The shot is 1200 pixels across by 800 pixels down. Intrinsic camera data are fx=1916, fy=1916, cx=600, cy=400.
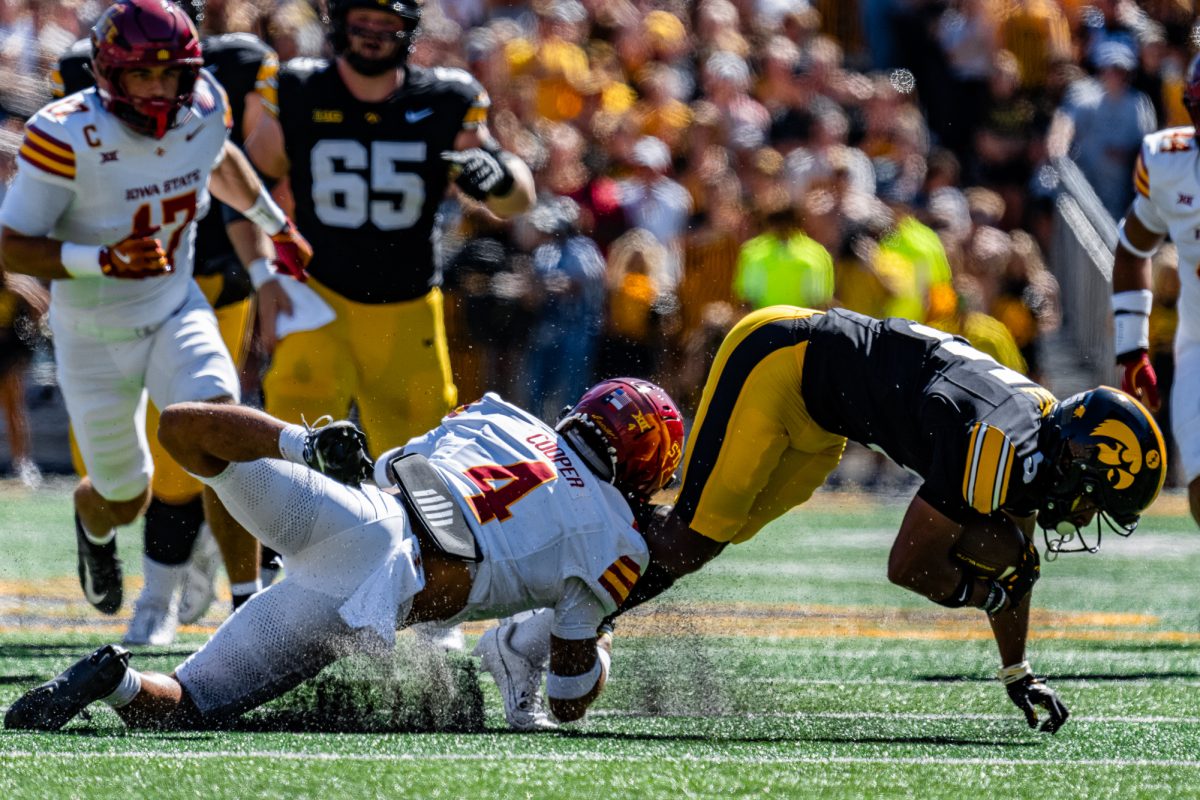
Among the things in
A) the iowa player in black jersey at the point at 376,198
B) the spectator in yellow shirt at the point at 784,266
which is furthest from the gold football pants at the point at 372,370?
the spectator in yellow shirt at the point at 784,266

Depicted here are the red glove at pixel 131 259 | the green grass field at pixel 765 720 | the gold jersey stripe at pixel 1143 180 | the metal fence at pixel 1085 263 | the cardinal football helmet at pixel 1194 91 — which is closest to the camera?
the green grass field at pixel 765 720

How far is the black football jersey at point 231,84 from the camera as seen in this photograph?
21.6ft

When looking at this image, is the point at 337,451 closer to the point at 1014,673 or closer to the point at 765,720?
the point at 765,720

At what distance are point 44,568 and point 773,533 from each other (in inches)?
148

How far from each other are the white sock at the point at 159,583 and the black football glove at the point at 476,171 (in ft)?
5.16

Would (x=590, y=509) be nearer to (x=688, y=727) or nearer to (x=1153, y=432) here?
(x=688, y=727)

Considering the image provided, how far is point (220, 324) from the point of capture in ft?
21.9

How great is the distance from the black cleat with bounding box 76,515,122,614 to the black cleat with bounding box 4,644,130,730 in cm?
209

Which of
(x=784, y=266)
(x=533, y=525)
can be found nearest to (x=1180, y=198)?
(x=533, y=525)

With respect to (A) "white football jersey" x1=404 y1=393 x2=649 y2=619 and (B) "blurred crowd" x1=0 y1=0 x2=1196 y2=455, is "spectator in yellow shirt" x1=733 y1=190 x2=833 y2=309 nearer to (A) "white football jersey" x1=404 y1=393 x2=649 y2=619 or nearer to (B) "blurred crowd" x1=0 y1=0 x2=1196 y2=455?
(B) "blurred crowd" x1=0 y1=0 x2=1196 y2=455

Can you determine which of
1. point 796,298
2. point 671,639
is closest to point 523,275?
point 796,298

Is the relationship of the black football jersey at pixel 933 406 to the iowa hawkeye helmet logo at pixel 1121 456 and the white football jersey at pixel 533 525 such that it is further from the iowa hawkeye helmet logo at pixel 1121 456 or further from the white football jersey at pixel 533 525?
the white football jersey at pixel 533 525

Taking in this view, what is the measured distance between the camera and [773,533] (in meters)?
9.87

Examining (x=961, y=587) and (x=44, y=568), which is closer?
(x=961, y=587)
